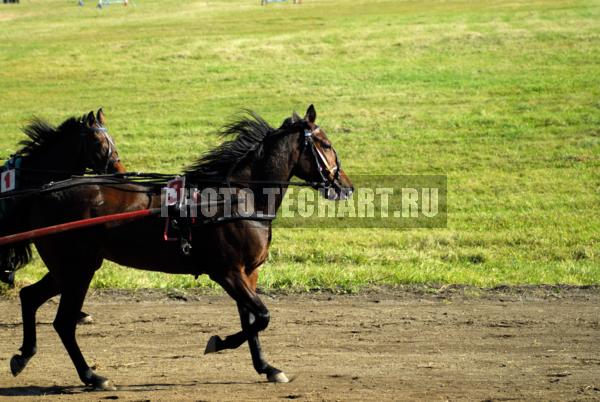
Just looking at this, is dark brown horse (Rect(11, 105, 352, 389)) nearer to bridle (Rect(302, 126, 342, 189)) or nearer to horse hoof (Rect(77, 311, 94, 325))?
bridle (Rect(302, 126, 342, 189))

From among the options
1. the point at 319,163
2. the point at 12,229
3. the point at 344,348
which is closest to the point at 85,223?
the point at 12,229

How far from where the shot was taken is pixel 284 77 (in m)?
27.8

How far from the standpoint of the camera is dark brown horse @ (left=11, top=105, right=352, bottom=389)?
25.5 feet

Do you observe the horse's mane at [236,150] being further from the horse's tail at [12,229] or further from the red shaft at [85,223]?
the horse's tail at [12,229]

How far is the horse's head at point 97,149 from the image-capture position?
1031 centimetres

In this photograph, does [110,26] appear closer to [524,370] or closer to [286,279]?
[286,279]

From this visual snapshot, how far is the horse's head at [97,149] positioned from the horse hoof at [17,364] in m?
2.87

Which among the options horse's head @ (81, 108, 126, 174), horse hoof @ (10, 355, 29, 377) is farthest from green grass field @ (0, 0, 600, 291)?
horse hoof @ (10, 355, 29, 377)

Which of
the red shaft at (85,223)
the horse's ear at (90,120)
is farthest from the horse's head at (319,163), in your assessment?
the horse's ear at (90,120)

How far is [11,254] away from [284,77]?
1959 centimetres

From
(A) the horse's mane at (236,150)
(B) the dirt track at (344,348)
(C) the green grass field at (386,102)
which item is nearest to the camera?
(B) the dirt track at (344,348)

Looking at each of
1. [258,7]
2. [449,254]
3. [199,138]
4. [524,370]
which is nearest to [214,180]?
[524,370]

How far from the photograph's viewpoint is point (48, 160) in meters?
9.88

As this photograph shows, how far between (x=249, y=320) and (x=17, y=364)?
2.01 m
